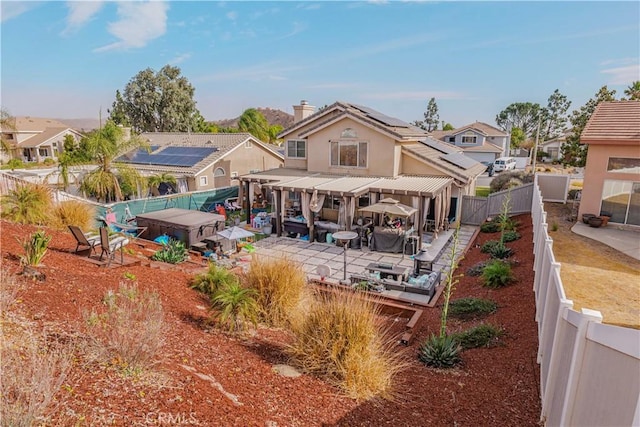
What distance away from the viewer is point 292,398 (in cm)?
478

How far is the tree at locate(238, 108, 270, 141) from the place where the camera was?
5348 centimetres

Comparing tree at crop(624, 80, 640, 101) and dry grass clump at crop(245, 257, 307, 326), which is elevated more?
tree at crop(624, 80, 640, 101)

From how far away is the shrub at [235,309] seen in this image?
261 inches

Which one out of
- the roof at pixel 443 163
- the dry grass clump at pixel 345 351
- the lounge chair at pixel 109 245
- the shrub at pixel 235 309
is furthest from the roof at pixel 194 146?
the dry grass clump at pixel 345 351

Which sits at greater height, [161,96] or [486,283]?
[161,96]

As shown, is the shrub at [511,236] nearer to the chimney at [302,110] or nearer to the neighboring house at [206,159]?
the chimney at [302,110]

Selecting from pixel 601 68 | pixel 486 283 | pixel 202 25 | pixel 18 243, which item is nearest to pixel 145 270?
pixel 18 243

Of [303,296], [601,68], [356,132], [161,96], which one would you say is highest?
[161,96]

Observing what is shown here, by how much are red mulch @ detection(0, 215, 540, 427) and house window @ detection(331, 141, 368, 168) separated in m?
13.9

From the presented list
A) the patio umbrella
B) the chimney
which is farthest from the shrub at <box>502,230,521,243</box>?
the chimney

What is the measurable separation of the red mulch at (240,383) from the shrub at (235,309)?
0.28 m

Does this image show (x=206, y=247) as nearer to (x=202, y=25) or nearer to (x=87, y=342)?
(x=202, y=25)

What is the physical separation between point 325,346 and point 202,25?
11818 mm

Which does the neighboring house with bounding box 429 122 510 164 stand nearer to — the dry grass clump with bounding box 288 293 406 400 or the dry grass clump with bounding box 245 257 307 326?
the dry grass clump with bounding box 245 257 307 326
